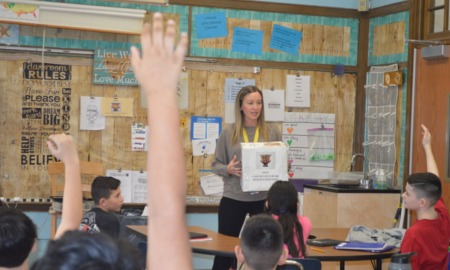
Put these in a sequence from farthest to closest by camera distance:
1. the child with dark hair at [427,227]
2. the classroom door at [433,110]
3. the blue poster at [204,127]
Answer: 1. the blue poster at [204,127]
2. the classroom door at [433,110]
3. the child with dark hair at [427,227]

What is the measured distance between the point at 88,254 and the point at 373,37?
21.7 ft

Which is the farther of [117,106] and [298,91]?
[298,91]

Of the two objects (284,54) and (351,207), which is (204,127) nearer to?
(284,54)

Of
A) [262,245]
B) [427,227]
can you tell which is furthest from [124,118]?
[262,245]

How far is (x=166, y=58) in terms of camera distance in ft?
3.67

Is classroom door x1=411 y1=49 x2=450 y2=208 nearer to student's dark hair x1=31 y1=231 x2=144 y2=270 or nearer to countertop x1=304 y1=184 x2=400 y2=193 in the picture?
countertop x1=304 y1=184 x2=400 y2=193

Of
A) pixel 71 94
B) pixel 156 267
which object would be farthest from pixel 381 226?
pixel 156 267

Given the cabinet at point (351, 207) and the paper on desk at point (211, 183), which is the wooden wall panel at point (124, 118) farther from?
the cabinet at point (351, 207)

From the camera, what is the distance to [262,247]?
2998mm

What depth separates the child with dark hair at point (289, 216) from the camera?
390 cm

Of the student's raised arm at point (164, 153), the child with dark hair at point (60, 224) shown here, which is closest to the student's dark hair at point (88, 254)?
the student's raised arm at point (164, 153)

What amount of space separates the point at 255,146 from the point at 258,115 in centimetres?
25

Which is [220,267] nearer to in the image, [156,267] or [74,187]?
[74,187]

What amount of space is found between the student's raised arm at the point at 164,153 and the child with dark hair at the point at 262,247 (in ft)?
6.21
